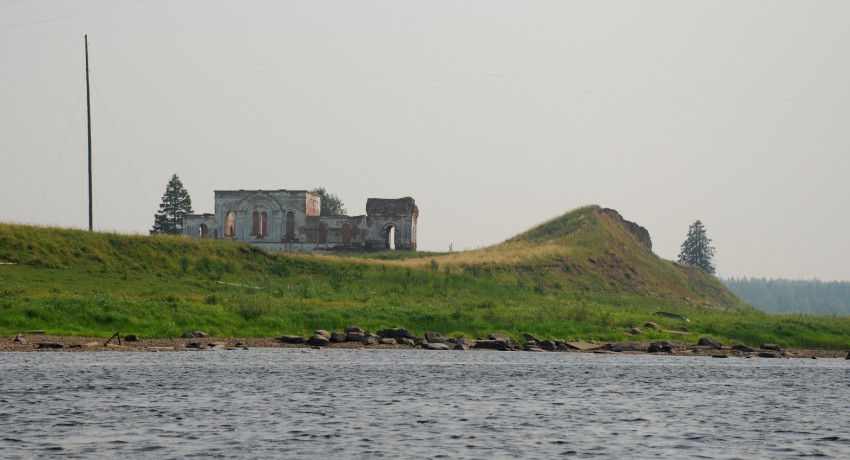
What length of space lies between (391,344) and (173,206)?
72.3m

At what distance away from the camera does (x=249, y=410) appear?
26906 mm

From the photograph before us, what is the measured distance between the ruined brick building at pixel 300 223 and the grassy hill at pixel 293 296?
1360 cm

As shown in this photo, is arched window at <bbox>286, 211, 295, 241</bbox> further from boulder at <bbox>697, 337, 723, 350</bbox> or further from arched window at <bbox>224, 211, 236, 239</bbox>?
boulder at <bbox>697, 337, 723, 350</bbox>

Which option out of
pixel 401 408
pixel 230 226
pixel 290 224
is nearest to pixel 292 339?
pixel 401 408

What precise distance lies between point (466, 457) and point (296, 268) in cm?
5050

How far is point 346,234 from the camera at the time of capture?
10044 cm

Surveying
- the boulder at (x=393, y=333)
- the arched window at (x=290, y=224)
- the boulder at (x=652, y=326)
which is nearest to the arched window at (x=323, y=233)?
the arched window at (x=290, y=224)

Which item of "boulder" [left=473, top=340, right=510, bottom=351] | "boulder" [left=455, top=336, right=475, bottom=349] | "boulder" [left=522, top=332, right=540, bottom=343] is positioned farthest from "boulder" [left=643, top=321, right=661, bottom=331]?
"boulder" [left=455, top=336, right=475, bottom=349]

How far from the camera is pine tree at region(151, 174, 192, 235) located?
114 m

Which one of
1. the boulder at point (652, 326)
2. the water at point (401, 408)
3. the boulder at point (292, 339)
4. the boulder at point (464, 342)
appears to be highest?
the boulder at point (652, 326)

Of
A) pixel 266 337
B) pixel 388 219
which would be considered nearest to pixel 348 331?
pixel 266 337

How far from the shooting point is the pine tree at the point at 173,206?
114 meters

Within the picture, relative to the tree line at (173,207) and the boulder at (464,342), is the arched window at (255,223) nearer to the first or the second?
the tree line at (173,207)

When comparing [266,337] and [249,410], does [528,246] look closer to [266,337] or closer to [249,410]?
[266,337]
